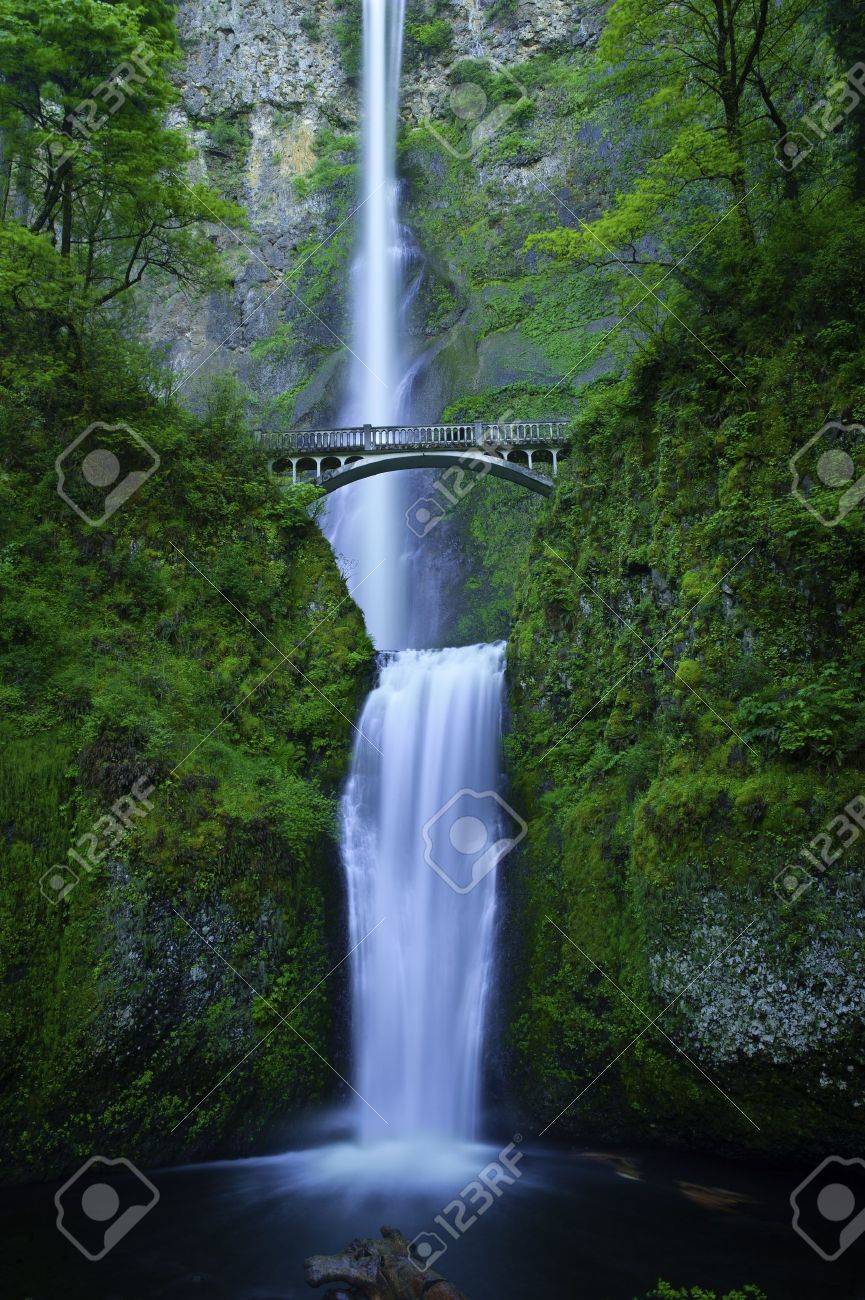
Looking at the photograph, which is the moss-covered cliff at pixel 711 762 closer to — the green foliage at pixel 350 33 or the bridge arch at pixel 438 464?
the bridge arch at pixel 438 464

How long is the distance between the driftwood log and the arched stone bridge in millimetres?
17402

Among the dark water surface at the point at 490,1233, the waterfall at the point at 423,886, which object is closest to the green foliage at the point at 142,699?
the waterfall at the point at 423,886

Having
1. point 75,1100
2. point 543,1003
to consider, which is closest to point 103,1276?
point 75,1100

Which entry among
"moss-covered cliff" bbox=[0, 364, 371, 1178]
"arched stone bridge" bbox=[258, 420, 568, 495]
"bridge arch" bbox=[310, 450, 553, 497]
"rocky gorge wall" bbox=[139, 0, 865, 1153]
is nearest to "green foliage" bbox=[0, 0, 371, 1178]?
"moss-covered cliff" bbox=[0, 364, 371, 1178]

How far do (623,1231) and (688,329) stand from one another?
461 inches

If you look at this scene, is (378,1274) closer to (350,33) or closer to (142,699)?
(142,699)

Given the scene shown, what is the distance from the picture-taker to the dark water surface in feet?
24.0

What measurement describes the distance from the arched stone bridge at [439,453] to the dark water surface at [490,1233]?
16.0 metres

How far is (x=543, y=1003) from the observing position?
1109cm

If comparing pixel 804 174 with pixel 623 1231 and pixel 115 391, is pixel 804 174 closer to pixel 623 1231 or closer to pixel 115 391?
pixel 115 391

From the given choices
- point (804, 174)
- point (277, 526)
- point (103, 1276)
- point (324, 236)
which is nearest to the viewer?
point (103, 1276)

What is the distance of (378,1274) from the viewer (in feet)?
23.0

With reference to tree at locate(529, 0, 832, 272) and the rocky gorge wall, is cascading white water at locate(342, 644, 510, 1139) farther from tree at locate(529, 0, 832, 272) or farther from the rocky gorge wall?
tree at locate(529, 0, 832, 272)

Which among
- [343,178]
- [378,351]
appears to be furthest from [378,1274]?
[343,178]
